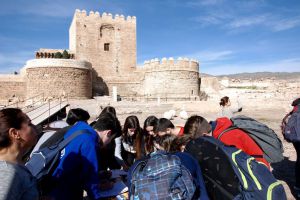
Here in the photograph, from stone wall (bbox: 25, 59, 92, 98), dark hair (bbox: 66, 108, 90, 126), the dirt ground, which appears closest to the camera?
dark hair (bbox: 66, 108, 90, 126)

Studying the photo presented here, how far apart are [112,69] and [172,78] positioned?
6.16m

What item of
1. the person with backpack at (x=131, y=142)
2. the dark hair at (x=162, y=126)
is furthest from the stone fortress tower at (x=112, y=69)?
the dark hair at (x=162, y=126)

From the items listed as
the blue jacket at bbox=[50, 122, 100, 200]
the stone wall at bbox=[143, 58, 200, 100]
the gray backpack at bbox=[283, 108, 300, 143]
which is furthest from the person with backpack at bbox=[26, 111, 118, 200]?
the stone wall at bbox=[143, 58, 200, 100]

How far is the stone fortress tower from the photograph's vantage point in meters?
22.5

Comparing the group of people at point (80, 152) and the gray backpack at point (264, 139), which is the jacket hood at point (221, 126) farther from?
the gray backpack at point (264, 139)

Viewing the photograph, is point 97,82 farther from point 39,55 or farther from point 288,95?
point 288,95

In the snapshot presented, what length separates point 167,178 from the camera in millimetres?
2020

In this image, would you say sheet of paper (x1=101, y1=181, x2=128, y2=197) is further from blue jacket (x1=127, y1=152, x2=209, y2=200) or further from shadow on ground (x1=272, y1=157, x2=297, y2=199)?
shadow on ground (x1=272, y1=157, x2=297, y2=199)

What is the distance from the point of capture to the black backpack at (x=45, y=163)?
2.32 m

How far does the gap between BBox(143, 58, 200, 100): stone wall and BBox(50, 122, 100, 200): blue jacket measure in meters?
21.9

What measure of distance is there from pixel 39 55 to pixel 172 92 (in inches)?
510

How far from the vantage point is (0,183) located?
58.4 inches

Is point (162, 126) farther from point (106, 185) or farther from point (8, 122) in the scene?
point (8, 122)

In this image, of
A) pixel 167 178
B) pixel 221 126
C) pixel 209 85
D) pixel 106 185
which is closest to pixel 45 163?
pixel 106 185
